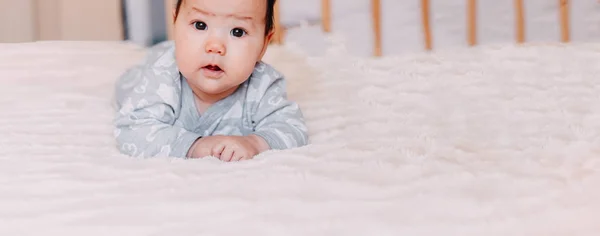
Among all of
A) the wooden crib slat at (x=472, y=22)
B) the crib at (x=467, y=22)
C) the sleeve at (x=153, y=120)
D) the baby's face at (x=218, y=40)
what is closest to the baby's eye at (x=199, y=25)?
the baby's face at (x=218, y=40)

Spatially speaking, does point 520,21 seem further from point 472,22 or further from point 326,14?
point 326,14

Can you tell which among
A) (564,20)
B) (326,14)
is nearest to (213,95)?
(326,14)

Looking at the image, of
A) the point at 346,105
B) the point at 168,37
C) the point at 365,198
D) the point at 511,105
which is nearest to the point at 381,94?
the point at 346,105

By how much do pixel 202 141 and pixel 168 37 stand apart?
95cm

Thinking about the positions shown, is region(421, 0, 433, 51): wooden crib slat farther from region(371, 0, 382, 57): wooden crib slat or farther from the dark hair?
the dark hair

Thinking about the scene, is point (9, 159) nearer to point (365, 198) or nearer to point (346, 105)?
point (365, 198)

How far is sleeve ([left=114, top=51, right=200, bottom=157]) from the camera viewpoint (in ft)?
3.36

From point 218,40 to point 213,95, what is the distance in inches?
5.6

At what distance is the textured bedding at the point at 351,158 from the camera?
741 millimetres

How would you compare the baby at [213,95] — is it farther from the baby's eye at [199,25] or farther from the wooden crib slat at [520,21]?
the wooden crib slat at [520,21]

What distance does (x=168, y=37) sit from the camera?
75.7 inches

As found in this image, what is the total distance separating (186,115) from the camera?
1149 mm

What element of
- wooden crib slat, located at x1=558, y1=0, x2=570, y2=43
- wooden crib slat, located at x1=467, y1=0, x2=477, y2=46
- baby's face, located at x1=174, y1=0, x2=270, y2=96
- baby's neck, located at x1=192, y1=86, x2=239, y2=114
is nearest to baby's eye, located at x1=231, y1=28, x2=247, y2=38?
baby's face, located at x1=174, y1=0, x2=270, y2=96

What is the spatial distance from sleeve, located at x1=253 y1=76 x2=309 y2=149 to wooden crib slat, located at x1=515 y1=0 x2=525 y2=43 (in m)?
0.81
